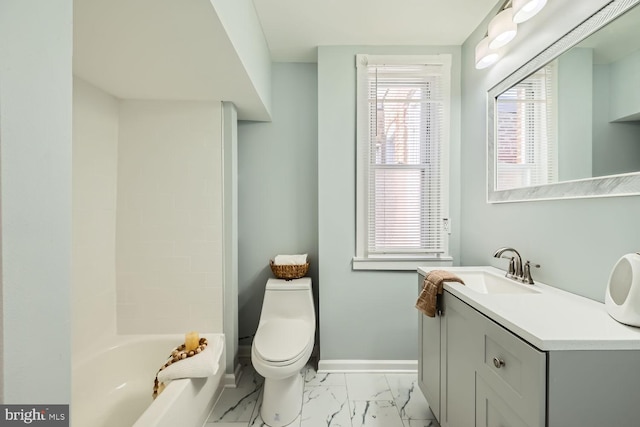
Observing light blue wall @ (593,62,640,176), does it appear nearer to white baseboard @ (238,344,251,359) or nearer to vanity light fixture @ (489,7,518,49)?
vanity light fixture @ (489,7,518,49)

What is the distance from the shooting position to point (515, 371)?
0.92m

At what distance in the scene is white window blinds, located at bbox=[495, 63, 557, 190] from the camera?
138cm

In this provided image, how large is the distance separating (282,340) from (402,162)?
156 cm

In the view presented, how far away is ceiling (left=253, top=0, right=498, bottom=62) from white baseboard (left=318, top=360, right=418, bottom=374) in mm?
2492

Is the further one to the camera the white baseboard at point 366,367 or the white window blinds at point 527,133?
the white baseboard at point 366,367

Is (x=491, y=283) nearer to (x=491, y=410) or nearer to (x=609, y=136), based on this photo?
(x=491, y=410)

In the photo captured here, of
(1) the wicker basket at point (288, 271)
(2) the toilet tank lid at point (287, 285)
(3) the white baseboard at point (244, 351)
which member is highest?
(1) the wicker basket at point (288, 271)

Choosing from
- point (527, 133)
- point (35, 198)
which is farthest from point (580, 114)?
point (35, 198)

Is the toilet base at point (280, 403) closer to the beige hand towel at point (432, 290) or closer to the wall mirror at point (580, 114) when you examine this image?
the beige hand towel at point (432, 290)

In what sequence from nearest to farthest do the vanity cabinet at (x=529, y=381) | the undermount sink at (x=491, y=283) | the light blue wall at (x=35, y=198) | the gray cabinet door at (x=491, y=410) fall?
the light blue wall at (x=35, y=198), the vanity cabinet at (x=529, y=381), the gray cabinet door at (x=491, y=410), the undermount sink at (x=491, y=283)

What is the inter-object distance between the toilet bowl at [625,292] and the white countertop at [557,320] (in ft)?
0.10

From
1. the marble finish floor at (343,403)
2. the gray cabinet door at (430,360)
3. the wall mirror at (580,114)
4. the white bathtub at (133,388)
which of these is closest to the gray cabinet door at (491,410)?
the gray cabinet door at (430,360)

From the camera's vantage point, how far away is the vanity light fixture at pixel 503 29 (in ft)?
5.02

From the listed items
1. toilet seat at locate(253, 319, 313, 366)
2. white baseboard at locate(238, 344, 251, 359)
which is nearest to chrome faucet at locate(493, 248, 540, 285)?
toilet seat at locate(253, 319, 313, 366)
